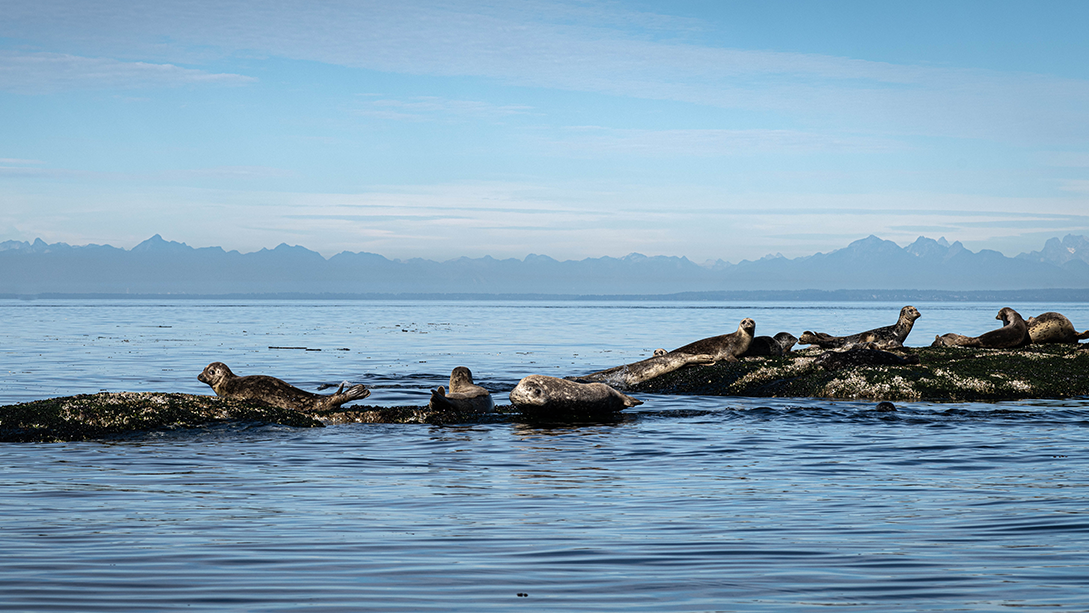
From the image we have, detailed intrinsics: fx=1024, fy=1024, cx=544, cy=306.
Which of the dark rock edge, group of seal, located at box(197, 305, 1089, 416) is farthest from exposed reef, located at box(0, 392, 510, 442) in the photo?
group of seal, located at box(197, 305, 1089, 416)

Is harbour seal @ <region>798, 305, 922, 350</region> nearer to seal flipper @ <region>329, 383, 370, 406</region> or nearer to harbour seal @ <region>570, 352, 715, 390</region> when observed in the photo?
harbour seal @ <region>570, 352, 715, 390</region>

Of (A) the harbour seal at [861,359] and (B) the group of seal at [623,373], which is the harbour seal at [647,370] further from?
(A) the harbour seal at [861,359]

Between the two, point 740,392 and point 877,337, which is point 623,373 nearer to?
point 740,392

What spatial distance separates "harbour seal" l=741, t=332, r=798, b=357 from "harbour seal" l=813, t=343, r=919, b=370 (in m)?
2.12

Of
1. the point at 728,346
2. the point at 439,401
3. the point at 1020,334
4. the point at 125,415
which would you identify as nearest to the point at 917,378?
the point at 728,346

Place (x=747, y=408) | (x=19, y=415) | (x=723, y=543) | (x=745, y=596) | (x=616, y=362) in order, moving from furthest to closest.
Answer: (x=616, y=362) → (x=747, y=408) → (x=19, y=415) → (x=723, y=543) → (x=745, y=596)

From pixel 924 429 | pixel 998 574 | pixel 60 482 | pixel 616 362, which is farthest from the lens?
pixel 616 362

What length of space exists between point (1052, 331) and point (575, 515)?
17222 mm

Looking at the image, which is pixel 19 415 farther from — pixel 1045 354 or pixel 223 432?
pixel 1045 354

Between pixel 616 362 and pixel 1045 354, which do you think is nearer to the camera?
pixel 1045 354

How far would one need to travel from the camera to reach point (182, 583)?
6156 mm

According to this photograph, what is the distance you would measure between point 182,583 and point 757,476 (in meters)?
6.19

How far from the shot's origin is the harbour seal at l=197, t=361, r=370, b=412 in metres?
15.3

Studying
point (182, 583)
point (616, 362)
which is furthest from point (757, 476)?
point (616, 362)
